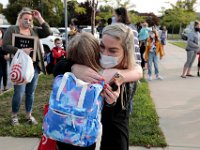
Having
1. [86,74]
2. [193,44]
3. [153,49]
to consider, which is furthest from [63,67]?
[193,44]

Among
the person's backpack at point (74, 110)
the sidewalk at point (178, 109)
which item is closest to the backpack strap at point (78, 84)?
the person's backpack at point (74, 110)

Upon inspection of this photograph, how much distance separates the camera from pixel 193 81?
9641 mm

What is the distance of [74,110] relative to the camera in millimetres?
2004

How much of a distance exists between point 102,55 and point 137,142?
2.50 meters

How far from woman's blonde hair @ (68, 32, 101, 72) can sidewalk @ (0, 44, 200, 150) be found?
2387 millimetres

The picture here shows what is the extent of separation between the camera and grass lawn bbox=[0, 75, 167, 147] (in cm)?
446

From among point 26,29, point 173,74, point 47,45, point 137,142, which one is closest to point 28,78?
point 26,29

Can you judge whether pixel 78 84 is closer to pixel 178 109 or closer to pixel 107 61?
pixel 107 61

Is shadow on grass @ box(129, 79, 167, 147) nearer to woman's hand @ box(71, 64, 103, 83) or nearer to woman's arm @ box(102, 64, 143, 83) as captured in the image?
woman's arm @ box(102, 64, 143, 83)

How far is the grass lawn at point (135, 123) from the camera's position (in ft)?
14.6

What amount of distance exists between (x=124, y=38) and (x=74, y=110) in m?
0.59

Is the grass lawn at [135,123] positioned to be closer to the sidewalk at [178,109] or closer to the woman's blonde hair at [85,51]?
the sidewalk at [178,109]

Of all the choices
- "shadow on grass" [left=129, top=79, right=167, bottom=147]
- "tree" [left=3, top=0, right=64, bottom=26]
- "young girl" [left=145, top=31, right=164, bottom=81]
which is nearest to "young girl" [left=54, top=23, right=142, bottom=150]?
"shadow on grass" [left=129, top=79, right=167, bottom=147]

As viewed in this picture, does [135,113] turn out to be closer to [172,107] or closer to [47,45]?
[172,107]
